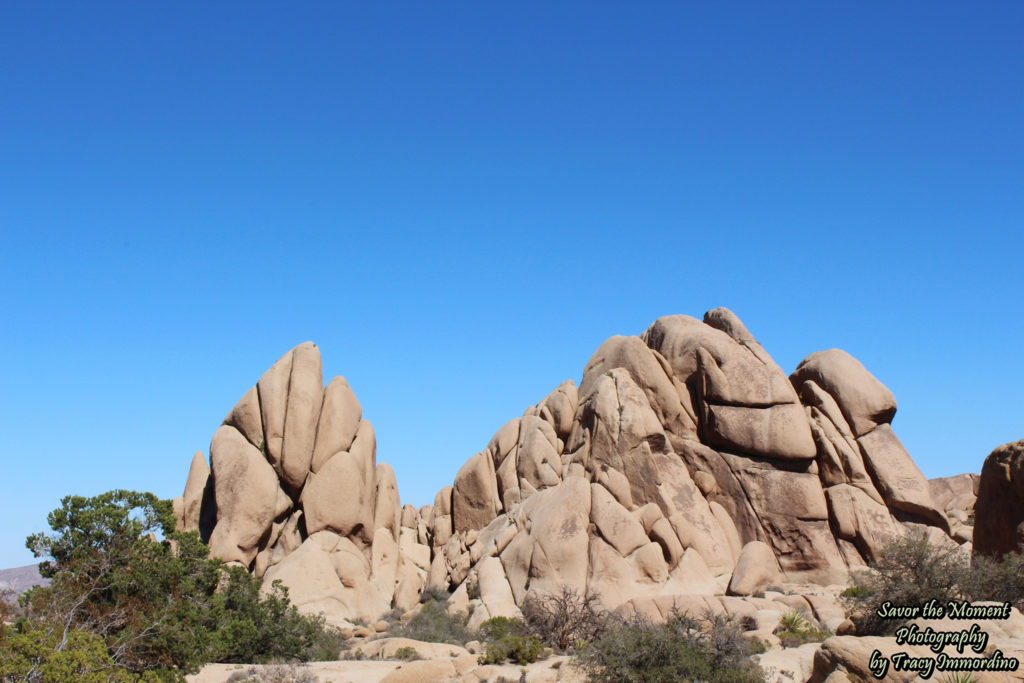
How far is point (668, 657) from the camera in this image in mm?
18375

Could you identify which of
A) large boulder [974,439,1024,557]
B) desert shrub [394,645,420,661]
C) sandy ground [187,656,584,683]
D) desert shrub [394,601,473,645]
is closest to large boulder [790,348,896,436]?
large boulder [974,439,1024,557]

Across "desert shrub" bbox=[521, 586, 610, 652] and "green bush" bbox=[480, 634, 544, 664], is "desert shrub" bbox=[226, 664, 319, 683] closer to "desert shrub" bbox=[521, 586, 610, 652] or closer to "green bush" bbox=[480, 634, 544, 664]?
"green bush" bbox=[480, 634, 544, 664]

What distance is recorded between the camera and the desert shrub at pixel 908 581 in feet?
62.0

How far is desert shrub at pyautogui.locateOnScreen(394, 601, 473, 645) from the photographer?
28.0 m

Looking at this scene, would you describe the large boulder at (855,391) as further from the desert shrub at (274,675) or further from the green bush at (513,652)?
the desert shrub at (274,675)

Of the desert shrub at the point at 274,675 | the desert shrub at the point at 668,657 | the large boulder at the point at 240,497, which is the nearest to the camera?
the desert shrub at the point at 668,657

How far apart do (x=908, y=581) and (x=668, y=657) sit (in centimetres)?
626

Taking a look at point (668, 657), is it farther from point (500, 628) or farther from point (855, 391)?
point (855, 391)

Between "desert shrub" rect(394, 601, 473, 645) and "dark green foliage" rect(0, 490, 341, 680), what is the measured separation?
16.4 ft

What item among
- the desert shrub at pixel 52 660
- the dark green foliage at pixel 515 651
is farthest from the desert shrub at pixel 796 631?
the desert shrub at pixel 52 660

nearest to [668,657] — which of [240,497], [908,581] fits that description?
[908,581]

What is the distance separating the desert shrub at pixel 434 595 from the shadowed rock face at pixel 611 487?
0.64 m

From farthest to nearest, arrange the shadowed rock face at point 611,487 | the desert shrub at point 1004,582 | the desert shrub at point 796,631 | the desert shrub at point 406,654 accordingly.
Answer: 1. the shadowed rock face at point 611,487
2. the desert shrub at point 406,654
3. the desert shrub at point 796,631
4. the desert shrub at point 1004,582

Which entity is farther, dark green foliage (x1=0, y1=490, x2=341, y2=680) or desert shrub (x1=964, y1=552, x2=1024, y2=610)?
desert shrub (x1=964, y1=552, x2=1024, y2=610)
